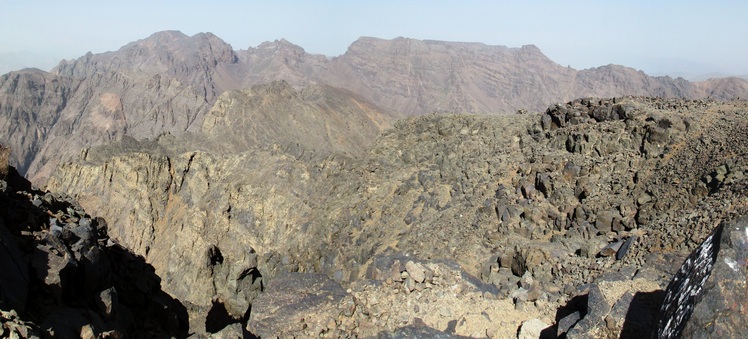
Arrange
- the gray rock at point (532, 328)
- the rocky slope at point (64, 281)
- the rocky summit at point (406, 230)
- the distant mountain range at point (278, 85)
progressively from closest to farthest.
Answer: the rocky slope at point (64, 281) → the rocky summit at point (406, 230) → the gray rock at point (532, 328) → the distant mountain range at point (278, 85)

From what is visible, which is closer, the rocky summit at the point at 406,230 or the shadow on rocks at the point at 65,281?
the shadow on rocks at the point at 65,281

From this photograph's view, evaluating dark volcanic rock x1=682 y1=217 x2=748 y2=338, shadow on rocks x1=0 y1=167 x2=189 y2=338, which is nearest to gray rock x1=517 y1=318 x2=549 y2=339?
dark volcanic rock x1=682 y1=217 x2=748 y2=338

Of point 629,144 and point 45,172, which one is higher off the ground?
point 629,144

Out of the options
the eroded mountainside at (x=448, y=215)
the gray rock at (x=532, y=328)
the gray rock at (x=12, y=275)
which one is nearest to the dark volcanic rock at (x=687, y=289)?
the eroded mountainside at (x=448, y=215)

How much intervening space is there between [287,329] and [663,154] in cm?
1427

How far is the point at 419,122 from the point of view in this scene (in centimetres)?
2977

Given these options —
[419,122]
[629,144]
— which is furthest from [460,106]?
[629,144]

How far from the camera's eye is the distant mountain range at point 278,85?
100812 millimetres

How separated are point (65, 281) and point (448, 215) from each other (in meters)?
14.8

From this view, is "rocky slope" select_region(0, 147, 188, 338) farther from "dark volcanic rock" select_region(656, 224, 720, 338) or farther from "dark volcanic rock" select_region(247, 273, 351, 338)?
"dark volcanic rock" select_region(656, 224, 720, 338)

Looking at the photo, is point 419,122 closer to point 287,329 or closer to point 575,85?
point 287,329

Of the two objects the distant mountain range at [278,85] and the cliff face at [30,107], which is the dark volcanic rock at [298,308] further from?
the cliff face at [30,107]

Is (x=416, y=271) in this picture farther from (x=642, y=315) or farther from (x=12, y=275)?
(x=12, y=275)

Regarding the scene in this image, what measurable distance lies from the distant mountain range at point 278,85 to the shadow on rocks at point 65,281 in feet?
144
